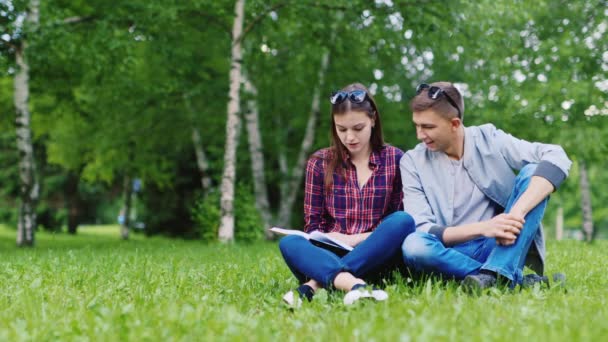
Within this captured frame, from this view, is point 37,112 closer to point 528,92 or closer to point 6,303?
point 528,92

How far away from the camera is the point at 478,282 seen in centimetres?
390

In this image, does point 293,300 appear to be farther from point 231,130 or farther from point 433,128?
point 231,130

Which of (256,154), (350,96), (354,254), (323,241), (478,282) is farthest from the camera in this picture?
(256,154)

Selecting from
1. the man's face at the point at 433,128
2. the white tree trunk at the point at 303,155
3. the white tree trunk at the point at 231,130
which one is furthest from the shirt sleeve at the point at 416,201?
the white tree trunk at the point at 303,155

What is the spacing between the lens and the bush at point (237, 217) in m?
15.4

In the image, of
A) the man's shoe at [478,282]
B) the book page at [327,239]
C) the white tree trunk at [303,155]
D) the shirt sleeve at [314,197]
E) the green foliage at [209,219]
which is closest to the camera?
the man's shoe at [478,282]

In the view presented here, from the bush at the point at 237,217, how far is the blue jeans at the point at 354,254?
442 inches

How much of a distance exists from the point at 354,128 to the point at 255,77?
1565 cm

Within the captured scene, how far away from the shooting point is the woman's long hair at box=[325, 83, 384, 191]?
443cm

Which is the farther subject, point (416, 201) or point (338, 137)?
point (338, 137)

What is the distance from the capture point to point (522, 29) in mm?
17500

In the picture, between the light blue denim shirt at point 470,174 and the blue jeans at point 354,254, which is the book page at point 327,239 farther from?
the light blue denim shirt at point 470,174

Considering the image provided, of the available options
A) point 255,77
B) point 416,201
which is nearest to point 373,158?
point 416,201

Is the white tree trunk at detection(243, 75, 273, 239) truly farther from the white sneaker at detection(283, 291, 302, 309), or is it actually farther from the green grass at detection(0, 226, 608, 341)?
the white sneaker at detection(283, 291, 302, 309)
